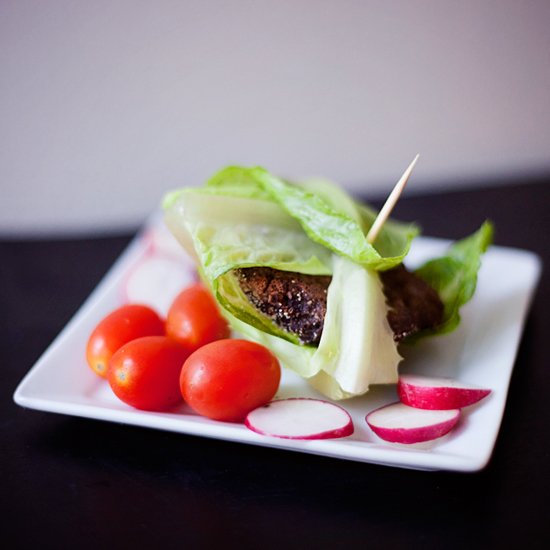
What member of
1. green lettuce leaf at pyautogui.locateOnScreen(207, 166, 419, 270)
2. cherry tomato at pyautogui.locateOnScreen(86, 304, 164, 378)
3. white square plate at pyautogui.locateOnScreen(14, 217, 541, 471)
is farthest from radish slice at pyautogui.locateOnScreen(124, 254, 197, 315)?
green lettuce leaf at pyautogui.locateOnScreen(207, 166, 419, 270)

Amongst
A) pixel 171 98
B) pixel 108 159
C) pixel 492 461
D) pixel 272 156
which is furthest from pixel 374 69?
pixel 492 461

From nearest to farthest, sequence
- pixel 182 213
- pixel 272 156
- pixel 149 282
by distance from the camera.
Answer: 1. pixel 182 213
2. pixel 149 282
3. pixel 272 156

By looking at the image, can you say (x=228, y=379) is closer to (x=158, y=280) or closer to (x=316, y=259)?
(x=316, y=259)

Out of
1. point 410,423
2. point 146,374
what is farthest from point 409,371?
point 146,374

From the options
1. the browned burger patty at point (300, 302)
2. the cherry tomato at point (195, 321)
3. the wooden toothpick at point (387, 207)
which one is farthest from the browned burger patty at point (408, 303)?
the cherry tomato at point (195, 321)

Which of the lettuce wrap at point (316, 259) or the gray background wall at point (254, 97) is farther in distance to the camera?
the gray background wall at point (254, 97)

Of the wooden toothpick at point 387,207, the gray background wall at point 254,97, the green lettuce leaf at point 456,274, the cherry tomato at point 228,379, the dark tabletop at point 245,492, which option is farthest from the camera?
the gray background wall at point 254,97

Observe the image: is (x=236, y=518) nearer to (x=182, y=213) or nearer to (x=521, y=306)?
(x=182, y=213)

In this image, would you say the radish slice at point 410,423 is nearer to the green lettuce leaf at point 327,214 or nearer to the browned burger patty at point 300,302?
the browned burger patty at point 300,302
